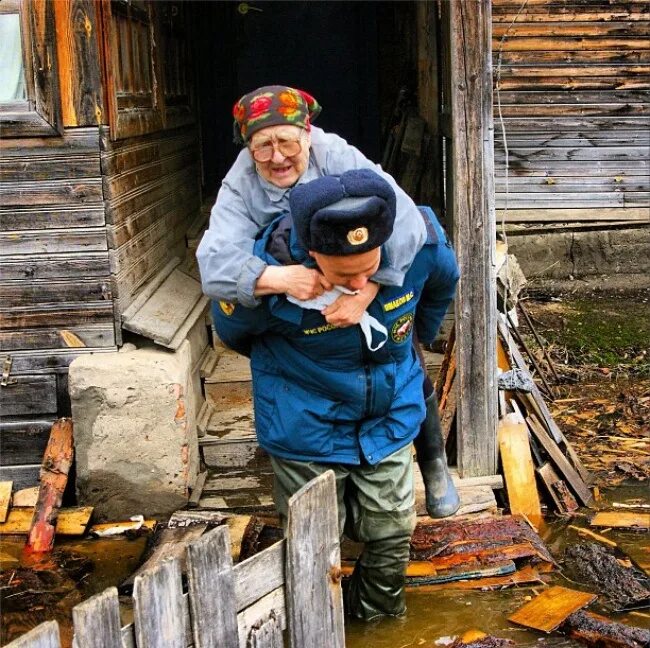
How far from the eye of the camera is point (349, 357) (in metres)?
3.78

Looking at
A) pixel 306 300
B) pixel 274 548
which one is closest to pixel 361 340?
pixel 306 300

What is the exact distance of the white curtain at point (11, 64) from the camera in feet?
18.0

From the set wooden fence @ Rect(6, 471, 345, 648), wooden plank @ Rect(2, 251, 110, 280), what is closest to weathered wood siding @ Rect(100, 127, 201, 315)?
wooden plank @ Rect(2, 251, 110, 280)

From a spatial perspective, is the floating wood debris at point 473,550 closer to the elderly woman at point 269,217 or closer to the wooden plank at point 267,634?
the wooden plank at point 267,634

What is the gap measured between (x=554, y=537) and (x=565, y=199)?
20.3ft

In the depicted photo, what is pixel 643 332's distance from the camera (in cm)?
929

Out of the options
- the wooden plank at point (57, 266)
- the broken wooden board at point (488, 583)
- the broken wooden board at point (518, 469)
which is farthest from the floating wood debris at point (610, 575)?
the wooden plank at point (57, 266)

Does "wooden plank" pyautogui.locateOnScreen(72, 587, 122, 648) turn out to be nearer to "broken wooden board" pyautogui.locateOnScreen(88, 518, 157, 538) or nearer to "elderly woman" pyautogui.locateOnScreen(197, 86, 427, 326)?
"elderly woman" pyautogui.locateOnScreen(197, 86, 427, 326)

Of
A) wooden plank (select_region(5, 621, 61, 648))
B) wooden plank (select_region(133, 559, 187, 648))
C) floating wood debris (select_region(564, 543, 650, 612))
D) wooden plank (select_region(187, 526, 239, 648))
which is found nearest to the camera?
wooden plank (select_region(5, 621, 61, 648))

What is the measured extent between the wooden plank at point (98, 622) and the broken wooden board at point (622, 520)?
3.61m

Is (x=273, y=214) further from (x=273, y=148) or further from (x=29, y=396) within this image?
(x=29, y=396)

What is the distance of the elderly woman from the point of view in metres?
3.48

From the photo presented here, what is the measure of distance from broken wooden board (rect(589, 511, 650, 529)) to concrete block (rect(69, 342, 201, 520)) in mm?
2307

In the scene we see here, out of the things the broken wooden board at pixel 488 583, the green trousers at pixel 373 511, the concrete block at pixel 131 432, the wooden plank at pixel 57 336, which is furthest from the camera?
the wooden plank at pixel 57 336
